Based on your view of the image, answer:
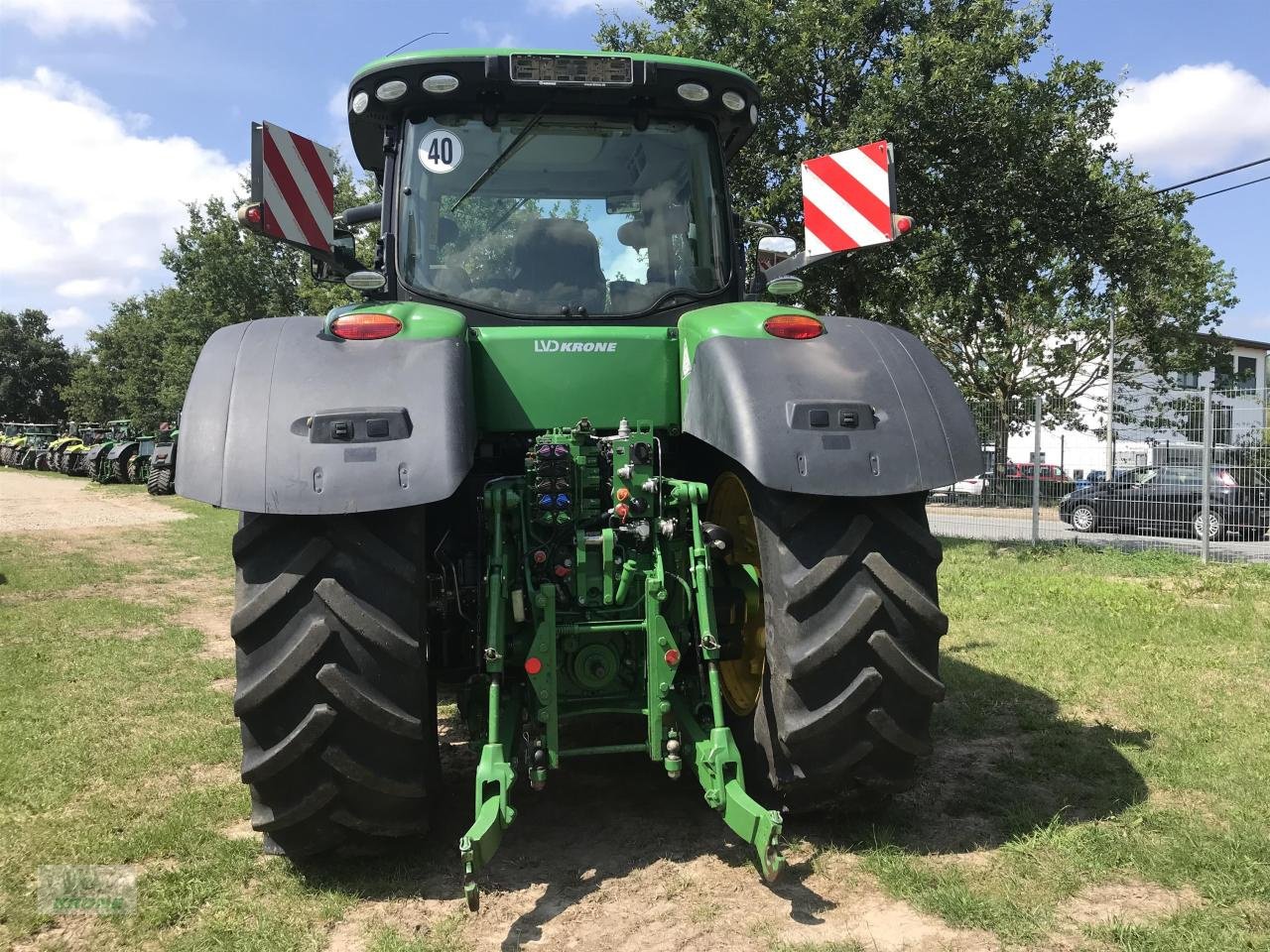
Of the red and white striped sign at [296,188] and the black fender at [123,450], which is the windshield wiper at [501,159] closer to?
the red and white striped sign at [296,188]

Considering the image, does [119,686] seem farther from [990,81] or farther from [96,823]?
[990,81]

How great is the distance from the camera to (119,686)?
568 cm

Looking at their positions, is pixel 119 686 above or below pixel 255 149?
below

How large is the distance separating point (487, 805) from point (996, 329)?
91.6 feet

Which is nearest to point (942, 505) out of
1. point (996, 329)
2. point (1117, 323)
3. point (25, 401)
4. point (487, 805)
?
point (487, 805)

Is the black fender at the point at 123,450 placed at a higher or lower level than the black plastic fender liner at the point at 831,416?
lower

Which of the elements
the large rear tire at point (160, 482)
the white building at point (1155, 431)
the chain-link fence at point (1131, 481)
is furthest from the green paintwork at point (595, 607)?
the large rear tire at point (160, 482)

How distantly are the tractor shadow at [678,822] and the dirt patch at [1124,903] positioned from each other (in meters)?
0.42

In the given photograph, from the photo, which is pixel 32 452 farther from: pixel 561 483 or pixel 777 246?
pixel 561 483

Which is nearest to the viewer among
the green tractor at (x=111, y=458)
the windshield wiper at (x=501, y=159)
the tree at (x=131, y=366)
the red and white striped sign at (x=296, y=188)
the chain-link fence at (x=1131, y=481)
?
the windshield wiper at (x=501, y=159)

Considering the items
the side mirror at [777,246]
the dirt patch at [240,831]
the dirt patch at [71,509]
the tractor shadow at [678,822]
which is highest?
the side mirror at [777,246]

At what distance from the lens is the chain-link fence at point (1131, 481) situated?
10.2 metres

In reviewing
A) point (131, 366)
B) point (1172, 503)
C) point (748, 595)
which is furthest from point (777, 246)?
point (131, 366)

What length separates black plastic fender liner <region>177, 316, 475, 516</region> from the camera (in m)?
2.75
